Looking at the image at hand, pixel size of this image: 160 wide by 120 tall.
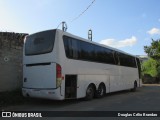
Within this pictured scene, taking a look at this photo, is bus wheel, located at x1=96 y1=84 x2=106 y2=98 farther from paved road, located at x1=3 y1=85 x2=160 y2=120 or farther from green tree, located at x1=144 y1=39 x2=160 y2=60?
green tree, located at x1=144 y1=39 x2=160 y2=60

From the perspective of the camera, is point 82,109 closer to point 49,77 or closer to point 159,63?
point 49,77

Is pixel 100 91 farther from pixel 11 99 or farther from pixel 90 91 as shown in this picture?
pixel 11 99

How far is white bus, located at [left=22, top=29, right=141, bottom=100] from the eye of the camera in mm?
11695

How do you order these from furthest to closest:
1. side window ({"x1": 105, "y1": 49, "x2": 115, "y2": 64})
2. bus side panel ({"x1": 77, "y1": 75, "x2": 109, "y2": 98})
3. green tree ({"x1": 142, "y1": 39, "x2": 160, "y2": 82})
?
green tree ({"x1": 142, "y1": 39, "x2": 160, "y2": 82}) < side window ({"x1": 105, "y1": 49, "x2": 115, "y2": 64}) < bus side panel ({"x1": 77, "y1": 75, "x2": 109, "y2": 98})

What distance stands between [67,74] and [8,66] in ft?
13.4

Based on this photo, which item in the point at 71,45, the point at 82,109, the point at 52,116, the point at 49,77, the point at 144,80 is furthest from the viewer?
the point at 144,80

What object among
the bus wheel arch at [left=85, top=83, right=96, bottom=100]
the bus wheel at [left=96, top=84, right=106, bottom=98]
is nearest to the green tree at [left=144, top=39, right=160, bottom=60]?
the bus wheel at [left=96, top=84, right=106, bottom=98]

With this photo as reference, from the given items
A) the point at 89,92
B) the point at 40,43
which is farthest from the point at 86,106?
the point at 40,43

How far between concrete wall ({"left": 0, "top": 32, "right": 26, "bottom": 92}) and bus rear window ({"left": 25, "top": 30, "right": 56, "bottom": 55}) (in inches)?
78.5

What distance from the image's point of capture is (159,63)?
38.0 metres

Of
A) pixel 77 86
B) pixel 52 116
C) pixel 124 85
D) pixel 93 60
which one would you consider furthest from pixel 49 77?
pixel 124 85

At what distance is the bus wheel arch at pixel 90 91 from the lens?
45.5 ft

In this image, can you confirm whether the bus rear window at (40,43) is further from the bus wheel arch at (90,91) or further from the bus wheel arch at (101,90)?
the bus wheel arch at (101,90)

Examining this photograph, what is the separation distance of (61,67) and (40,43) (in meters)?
1.62
